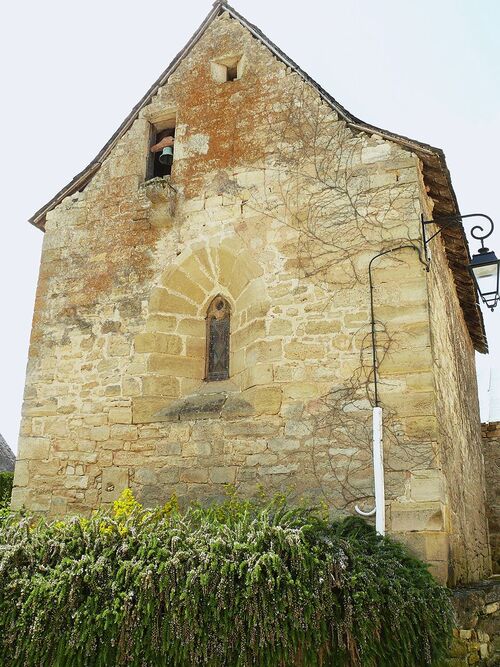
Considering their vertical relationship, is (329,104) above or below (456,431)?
above

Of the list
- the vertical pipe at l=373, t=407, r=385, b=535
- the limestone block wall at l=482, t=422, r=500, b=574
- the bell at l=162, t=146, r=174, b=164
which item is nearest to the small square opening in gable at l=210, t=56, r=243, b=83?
the bell at l=162, t=146, r=174, b=164

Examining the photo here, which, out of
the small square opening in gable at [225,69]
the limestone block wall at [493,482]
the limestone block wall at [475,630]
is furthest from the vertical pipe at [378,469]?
the limestone block wall at [493,482]

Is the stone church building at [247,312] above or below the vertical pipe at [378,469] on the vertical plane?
above

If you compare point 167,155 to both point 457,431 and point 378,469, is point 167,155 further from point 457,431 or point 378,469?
point 457,431

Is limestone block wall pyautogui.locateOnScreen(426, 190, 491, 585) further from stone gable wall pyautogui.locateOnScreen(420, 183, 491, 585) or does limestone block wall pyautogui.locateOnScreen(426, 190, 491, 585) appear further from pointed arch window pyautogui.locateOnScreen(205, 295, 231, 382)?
pointed arch window pyautogui.locateOnScreen(205, 295, 231, 382)

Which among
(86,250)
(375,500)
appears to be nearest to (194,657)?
(375,500)

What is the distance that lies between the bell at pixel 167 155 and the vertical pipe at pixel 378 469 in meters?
4.23

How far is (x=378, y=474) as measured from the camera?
599cm

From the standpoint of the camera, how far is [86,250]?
8.37 m

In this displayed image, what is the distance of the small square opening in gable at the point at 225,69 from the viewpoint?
333 inches

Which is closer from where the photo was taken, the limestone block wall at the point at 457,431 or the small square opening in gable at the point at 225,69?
the limestone block wall at the point at 457,431

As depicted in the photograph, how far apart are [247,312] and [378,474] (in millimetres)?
2334

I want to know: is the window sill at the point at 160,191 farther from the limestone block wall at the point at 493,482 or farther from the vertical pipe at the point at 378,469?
the limestone block wall at the point at 493,482

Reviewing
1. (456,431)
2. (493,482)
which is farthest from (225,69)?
(493,482)
